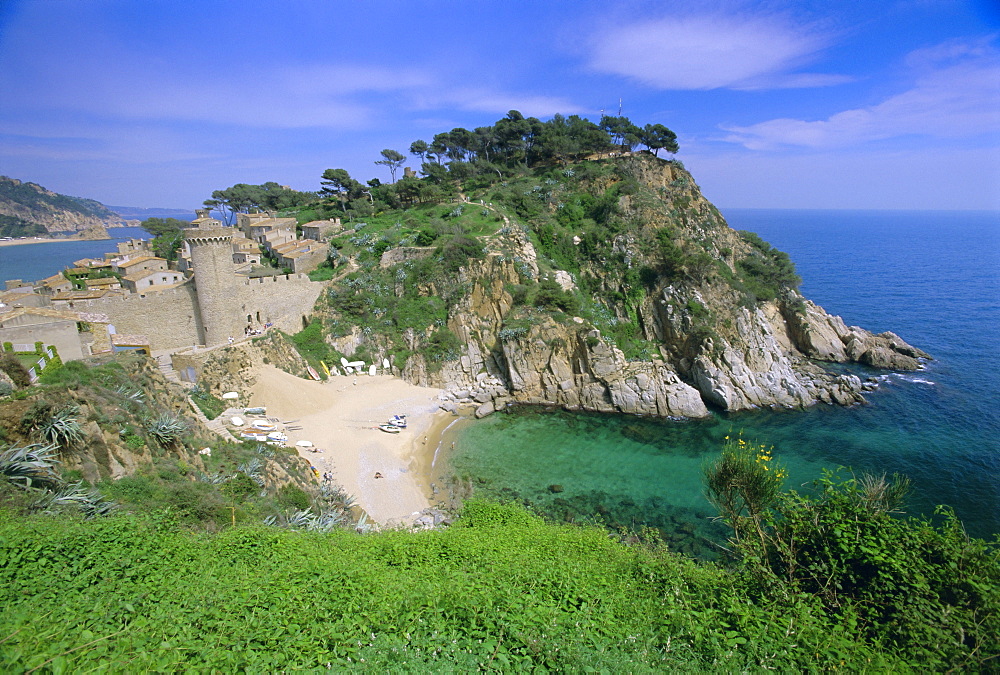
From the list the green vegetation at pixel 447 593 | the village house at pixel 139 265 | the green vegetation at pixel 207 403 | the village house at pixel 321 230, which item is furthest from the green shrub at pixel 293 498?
the village house at pixel 321 230

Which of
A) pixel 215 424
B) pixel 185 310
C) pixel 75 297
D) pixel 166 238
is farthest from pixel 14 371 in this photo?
pixel 166 238

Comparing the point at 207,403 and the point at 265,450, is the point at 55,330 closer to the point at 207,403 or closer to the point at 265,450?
the point at 207,403

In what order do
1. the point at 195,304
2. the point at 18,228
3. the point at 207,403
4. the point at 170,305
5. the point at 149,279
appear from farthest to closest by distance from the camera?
1. the point at 18,228
2. the point at 149,279
3. the point at 195,304
4. the point at 170,305
5. the point at 207,403

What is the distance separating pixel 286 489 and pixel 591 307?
81.0 ft

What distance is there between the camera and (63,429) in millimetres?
10492

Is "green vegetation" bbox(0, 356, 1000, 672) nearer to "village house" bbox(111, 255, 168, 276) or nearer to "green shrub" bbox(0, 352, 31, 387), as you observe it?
"green shrub" bbox(0, 352, 31, 387)

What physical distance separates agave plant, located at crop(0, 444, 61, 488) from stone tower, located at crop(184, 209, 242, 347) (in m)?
14.5

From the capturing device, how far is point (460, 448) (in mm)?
23594

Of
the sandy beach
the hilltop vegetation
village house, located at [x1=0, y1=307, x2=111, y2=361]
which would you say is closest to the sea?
the sandy beach

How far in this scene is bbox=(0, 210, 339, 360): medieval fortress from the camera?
16.8 m

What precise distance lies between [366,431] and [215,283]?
35.8 feet

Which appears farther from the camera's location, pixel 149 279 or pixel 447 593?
pixel 149 279

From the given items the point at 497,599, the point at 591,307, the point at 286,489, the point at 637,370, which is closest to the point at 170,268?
the point at 286,489

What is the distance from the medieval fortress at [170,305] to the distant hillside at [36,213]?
10771 centimetres
